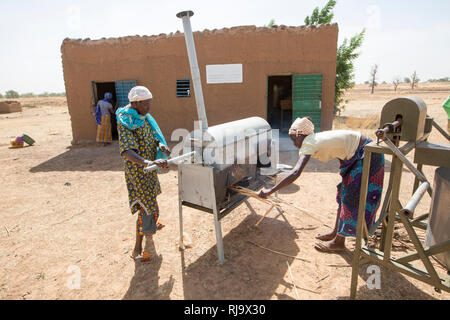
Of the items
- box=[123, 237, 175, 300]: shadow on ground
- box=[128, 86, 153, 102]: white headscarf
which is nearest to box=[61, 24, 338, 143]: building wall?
box=[128, 86, 153, 102]: white headscarf

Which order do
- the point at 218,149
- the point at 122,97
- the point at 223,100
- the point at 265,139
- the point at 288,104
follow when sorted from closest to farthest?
Answer: the point at 218,149, the point at 265,139, the point at 223,100, the point at 122,97, the point at 288,104

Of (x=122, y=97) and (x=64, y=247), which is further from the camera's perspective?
(x=122, y=97)

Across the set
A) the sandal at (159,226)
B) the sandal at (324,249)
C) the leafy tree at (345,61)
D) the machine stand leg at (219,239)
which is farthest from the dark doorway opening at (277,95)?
the machine stand leg at (219,239)

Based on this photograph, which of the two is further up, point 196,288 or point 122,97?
point 122,97

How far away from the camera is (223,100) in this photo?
27.3 feet

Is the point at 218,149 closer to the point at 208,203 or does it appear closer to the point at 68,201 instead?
the point at 208,203

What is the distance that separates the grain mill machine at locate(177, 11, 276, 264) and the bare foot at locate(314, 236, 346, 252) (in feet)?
3.42

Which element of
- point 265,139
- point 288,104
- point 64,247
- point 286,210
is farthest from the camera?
point 288,104

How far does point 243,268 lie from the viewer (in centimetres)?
288

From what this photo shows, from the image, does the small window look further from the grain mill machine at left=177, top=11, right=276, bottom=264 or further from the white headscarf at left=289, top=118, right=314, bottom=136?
the white headscarf at left=289, top=118, right=314, bottom=136

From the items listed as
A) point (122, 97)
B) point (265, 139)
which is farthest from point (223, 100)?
point (265, 139)

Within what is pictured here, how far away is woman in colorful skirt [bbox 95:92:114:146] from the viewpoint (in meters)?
8.73

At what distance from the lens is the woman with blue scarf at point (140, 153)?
269 cm

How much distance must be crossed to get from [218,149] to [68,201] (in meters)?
3.60
